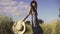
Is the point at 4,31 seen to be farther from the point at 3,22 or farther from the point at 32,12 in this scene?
the point at 32,12

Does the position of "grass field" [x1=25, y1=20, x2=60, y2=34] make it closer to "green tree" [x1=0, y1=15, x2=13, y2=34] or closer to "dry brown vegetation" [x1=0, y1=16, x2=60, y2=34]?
"dry brown vegetation" [x1=0, y1=16, x2=60, y2=34]

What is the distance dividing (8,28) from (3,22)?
0.28 m

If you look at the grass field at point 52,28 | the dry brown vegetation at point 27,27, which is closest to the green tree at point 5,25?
the dry brown vegetation at point 27,27

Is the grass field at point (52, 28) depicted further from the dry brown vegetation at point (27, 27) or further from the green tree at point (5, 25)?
the green tree at point (5, 25)

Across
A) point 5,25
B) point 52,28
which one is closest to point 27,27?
point 5,25

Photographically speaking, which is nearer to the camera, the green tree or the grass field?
the green tree

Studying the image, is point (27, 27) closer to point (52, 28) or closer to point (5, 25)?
point (5, 25)

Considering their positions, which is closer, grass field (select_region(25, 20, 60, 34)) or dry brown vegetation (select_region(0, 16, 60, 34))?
dry brown vegetation (select_region(0, 16, 60, 34))

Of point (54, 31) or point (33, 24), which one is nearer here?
point (33, 24)

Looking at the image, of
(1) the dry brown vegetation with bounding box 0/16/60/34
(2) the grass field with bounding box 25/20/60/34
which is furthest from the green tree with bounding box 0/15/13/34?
(2) the grass field with bounding box 25/20/60/34

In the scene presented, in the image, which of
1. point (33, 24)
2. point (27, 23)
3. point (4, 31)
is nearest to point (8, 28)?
point (4, 31)

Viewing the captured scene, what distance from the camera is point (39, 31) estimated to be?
6777 millimetres

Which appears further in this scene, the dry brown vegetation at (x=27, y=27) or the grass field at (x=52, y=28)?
the grass field at (x=52, y=28)

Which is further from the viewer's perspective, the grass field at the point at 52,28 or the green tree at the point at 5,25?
the grass field at the point at 52,28
